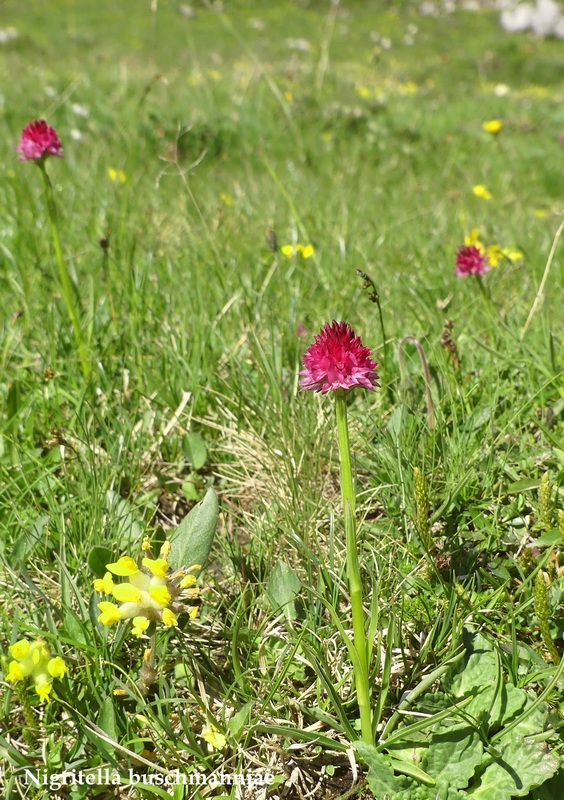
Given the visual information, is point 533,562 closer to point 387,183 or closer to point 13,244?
point 13,244

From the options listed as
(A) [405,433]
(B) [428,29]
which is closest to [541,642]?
(A) [405,433]

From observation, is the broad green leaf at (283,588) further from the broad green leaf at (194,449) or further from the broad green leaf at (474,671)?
the broad green leaf at (194,449)

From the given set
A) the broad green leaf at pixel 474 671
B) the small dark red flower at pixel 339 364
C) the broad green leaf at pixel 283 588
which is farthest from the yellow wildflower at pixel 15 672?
the broad green leaf at pixel 474 671

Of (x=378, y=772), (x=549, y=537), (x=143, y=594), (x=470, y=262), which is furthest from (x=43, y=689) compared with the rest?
(x=470, y=262)

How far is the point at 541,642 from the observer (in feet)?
4.90

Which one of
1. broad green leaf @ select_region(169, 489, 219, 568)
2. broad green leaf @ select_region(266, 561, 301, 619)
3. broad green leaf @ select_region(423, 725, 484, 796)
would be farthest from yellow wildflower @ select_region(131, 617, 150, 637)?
broad green leaf @ select_region(423, 725, 484, 796)

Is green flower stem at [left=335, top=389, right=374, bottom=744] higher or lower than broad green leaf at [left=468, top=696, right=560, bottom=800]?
higher

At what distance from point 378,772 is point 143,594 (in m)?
0.56

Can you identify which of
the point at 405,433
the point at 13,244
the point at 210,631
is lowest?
the point at 210,631

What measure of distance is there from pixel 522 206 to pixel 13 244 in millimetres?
3648

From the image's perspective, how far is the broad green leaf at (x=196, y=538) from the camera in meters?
1.57

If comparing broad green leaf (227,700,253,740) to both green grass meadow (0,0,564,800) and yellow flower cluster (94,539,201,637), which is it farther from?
yellow flower cluster (94,539,201,637)

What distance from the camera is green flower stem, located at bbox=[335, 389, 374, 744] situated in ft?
3.94

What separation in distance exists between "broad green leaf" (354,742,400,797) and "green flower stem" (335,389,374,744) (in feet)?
0.13
